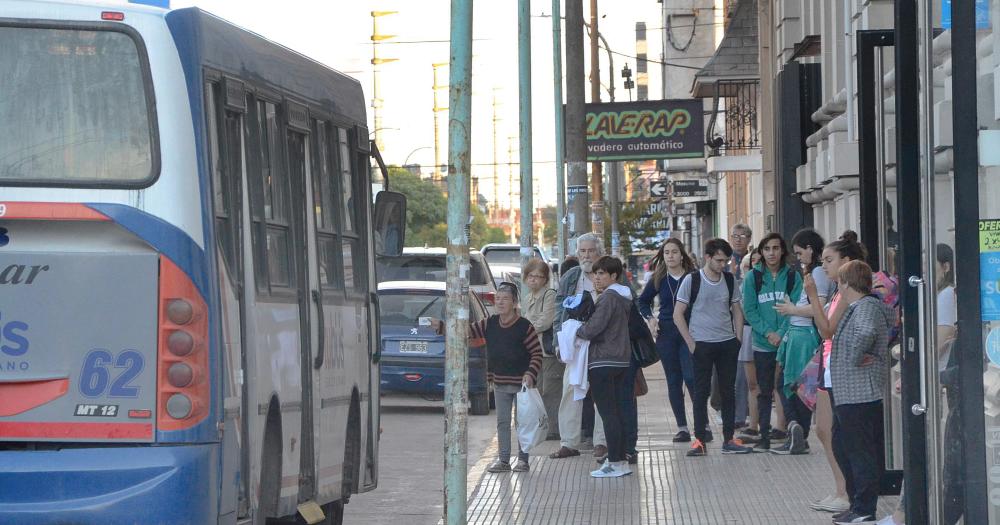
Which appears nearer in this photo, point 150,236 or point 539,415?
point 150,236

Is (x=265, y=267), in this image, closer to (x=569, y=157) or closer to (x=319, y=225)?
(x=319, y=225)

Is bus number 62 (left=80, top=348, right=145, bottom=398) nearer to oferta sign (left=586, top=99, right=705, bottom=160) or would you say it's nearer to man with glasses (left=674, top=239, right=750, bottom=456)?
man with glasses (left=674, top=239, right=750, bottom=456)

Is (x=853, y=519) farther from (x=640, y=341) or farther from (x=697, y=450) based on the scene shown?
(x=697, y=450)

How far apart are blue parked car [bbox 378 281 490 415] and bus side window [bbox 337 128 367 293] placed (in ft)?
27.3

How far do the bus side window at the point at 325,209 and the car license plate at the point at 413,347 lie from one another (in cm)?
907

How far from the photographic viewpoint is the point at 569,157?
770 inches

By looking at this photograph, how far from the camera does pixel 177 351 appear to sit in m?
6.35

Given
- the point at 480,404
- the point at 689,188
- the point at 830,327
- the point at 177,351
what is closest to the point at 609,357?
the point at 830,327

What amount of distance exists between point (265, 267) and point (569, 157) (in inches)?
487

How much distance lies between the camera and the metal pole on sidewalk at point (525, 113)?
62.1 ft

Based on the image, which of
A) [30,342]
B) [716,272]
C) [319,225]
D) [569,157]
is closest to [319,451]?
[319,225]

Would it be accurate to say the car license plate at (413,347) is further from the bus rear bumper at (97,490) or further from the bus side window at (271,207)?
the bus rear bumper at (97,490)

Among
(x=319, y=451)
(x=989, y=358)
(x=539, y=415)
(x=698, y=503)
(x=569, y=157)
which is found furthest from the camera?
(x=569, y=157)

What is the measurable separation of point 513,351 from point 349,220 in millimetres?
3340
